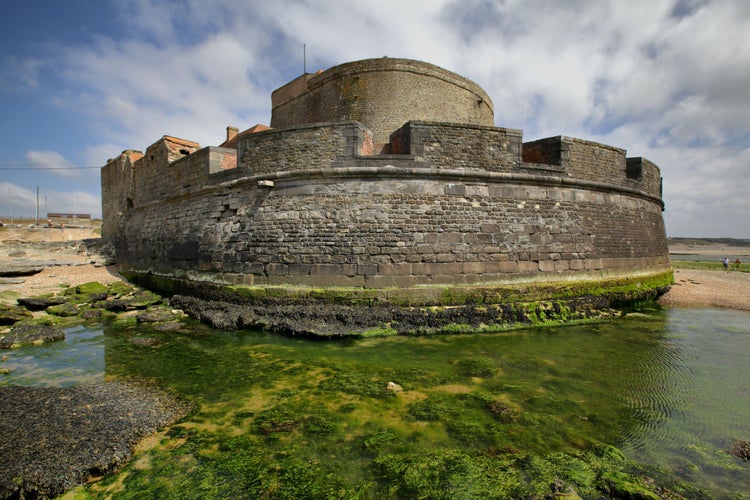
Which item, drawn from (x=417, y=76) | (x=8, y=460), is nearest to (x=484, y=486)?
(x=8, y=460)

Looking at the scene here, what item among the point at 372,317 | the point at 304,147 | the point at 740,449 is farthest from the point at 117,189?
the point at 740,449

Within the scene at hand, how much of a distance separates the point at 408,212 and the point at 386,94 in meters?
6.92

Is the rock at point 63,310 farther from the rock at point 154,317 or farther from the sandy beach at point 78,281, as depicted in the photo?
the rock at point 154,317

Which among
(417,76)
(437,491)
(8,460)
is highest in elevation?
(417,76)

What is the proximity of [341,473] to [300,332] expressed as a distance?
379 cm

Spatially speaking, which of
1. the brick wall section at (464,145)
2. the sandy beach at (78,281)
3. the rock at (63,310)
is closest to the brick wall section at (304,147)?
the brick wall section at (464,145)

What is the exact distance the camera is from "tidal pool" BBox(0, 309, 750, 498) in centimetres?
260

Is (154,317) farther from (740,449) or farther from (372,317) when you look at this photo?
(740,449)

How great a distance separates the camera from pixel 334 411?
3.58 m

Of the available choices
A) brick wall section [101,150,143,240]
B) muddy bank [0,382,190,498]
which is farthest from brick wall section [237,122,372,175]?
brick wall section [101,150,143,240]

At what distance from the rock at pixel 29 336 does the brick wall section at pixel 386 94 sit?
1024 cm

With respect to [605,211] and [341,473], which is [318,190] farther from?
[605,211]

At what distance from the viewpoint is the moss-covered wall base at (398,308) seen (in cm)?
655

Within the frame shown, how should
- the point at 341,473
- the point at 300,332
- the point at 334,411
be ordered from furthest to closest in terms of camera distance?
the point at 300,332, the point at 334,411, the point at 341,473
